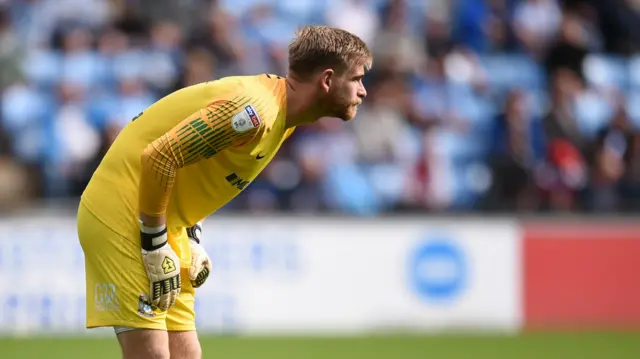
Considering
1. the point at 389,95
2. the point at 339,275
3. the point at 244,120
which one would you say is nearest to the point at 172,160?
the point at 244,120

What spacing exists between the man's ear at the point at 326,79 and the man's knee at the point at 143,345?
1436 mm

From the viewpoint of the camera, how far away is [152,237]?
5246 mm

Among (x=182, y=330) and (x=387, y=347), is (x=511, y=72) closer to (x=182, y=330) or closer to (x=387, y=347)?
(x=387, y=347)

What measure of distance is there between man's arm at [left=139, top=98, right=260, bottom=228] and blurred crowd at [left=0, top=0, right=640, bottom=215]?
7918mm

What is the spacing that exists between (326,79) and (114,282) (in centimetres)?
142

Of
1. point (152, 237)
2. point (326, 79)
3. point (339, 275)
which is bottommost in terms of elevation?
point (152, 237)

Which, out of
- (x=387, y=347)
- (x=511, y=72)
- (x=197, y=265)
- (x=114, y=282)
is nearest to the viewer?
(x=114, y=282)

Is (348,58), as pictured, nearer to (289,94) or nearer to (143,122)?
(289,94)

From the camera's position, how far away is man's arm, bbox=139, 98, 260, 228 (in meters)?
5.10

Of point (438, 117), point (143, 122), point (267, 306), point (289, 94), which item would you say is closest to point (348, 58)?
point (289, 94)

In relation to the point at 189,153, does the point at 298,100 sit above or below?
above

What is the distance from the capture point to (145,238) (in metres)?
5.26

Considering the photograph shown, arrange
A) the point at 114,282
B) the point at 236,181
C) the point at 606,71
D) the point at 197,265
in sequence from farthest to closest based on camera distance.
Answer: the point at 606,71
the point at 197,265
the point at 236,181
the point at 114,282

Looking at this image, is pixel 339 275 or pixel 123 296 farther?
pixel 339 275
